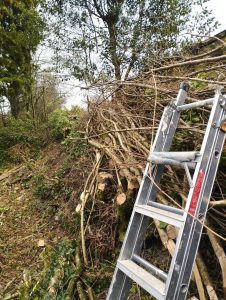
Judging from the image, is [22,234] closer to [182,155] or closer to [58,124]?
[182,155]

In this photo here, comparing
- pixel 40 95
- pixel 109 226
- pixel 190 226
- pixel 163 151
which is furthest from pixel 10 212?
pixel 40 95

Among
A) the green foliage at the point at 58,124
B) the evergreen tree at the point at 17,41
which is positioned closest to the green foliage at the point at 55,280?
the green foliage at the point at 58,124

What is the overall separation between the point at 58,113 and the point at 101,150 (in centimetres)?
567

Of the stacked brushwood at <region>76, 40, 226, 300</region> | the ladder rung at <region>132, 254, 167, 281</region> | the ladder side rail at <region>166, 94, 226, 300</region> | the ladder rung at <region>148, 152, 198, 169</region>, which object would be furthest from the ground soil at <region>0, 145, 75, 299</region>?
the ladder side rail at <region>166, 94, 226, 300</region>

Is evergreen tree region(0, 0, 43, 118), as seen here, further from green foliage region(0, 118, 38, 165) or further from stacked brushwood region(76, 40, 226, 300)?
stacked brushwood region(76, 40, 226, 300)

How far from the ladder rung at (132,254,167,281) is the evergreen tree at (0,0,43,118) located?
29.2ft

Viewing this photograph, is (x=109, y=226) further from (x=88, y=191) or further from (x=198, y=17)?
(x=198, y=17)

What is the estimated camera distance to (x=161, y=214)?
5.71 ft

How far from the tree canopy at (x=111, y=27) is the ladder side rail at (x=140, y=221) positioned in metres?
7.21

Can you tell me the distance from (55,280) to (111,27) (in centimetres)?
898

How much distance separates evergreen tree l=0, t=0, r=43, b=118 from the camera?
31.6 feet

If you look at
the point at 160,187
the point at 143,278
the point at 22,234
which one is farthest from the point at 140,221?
the point at 22,234

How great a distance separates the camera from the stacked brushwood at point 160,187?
228cm

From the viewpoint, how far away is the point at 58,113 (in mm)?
9469
